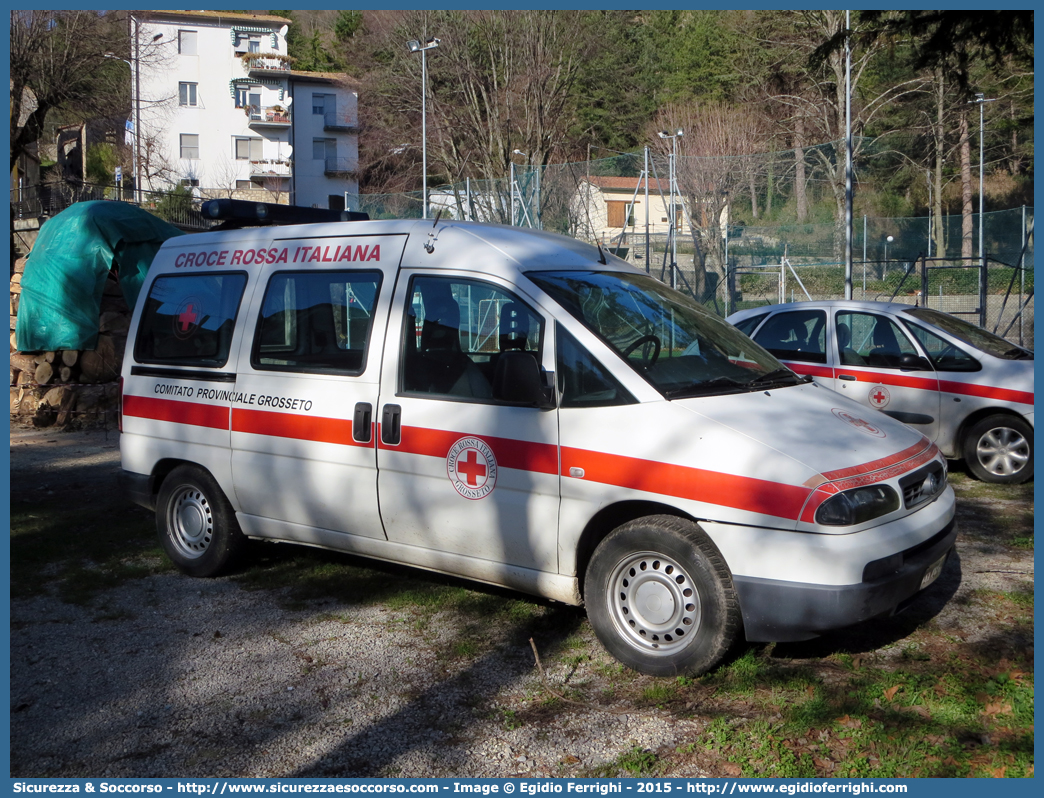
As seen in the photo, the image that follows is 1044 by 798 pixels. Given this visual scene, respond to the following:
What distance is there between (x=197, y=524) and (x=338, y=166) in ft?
193

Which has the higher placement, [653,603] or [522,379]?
[522,379]

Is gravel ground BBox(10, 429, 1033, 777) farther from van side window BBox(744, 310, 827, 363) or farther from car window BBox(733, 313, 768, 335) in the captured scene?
car window BBox(733, 313, 768, 335)

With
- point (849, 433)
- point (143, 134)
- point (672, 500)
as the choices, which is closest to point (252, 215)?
point (672, 500)

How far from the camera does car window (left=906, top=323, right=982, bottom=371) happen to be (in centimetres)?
859

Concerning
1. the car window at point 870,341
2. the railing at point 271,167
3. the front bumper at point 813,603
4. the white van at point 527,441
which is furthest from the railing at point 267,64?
the front bumper at point 813,603

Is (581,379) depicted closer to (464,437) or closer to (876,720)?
(464,437)

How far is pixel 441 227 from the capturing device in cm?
516

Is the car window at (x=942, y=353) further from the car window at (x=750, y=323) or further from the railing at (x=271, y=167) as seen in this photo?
the railing at (x=271, y=167)

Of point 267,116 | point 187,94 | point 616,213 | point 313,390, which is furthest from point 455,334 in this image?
point 187,94

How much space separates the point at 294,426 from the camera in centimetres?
538

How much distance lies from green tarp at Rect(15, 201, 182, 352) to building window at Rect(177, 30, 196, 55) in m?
52.2

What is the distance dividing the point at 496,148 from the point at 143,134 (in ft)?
71.1

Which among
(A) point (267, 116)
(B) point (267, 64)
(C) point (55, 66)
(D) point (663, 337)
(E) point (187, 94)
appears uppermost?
(B) point (267, 64)

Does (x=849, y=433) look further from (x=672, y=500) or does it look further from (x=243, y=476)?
(x=243, y=476)
